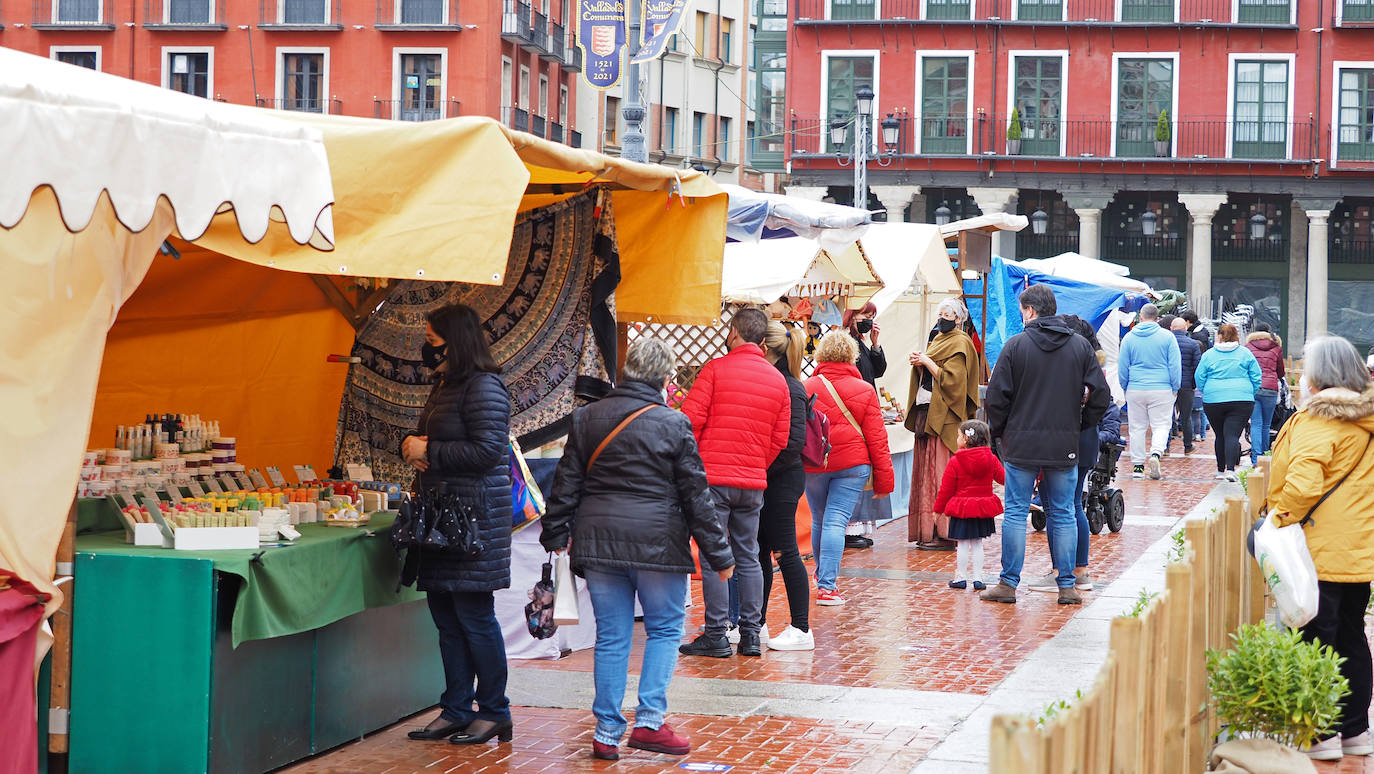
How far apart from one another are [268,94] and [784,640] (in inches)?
1568

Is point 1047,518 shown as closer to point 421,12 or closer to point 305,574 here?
point 305,574

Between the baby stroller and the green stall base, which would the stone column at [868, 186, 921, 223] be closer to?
the baby stroller

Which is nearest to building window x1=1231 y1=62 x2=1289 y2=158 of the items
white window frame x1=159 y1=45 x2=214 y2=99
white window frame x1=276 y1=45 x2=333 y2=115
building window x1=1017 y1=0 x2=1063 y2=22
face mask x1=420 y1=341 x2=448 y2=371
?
building window x1=1017 y1=0 x2=1063 y2=22

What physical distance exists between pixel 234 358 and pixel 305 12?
4003 cm

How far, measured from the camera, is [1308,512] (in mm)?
6340

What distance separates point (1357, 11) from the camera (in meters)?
43.2

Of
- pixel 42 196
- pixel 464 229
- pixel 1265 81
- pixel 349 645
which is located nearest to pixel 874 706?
pixel 349 645

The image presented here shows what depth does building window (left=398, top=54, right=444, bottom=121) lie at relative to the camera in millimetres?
45438

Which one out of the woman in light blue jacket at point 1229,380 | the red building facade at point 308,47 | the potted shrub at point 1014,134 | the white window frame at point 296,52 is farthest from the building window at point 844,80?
the woman in light blue jacket at point 1229,380

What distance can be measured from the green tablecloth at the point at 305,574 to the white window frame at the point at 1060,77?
1532 inches

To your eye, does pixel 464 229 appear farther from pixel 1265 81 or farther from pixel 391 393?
pixel 1265 81

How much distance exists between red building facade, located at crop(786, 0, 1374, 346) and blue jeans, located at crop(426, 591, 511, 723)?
3758cm

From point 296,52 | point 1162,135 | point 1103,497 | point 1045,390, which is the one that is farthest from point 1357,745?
A: point 296,52

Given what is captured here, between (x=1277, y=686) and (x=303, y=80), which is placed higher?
(x=303, y=80)
